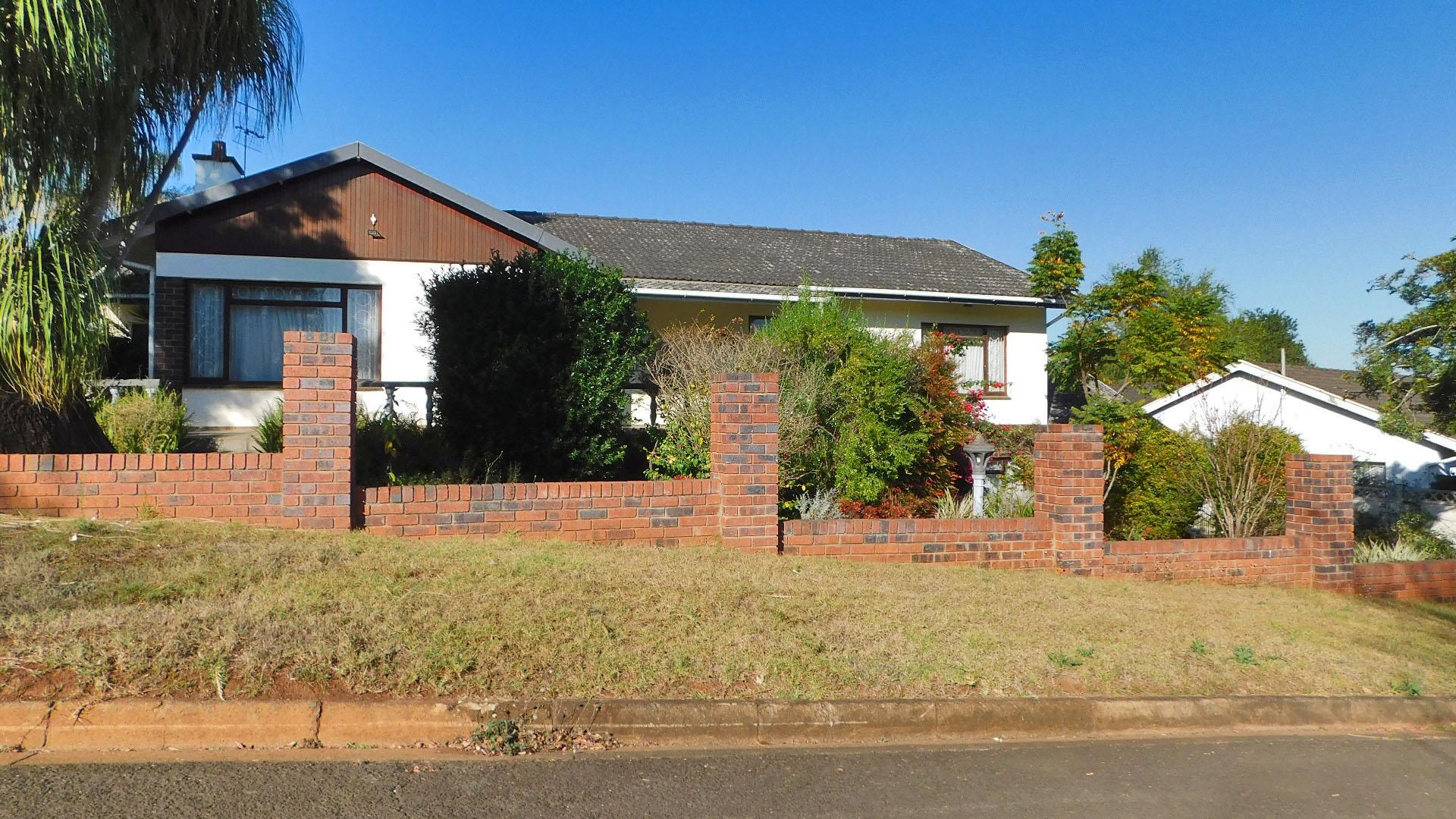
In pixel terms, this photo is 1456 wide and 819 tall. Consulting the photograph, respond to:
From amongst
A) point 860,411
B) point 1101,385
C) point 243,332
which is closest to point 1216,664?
point 860,411

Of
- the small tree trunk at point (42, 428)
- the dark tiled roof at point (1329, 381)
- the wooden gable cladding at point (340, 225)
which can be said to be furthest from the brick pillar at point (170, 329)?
the dark tiled roof at point (1329, 381)

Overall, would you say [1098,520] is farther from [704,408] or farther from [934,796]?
[934,796]

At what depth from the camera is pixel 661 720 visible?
17.2 ft

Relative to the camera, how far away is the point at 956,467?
1358 centimetres

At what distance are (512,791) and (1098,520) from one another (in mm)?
6558

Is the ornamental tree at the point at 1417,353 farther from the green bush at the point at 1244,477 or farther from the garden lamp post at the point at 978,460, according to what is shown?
the garden lamp post at the point at 978,460

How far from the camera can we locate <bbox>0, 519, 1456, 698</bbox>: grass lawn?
201 inches

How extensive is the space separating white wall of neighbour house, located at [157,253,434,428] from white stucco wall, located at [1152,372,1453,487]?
40.4 ft

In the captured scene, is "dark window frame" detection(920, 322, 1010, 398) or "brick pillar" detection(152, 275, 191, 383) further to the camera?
"dark window frame" detection(920, 322, 1010, 398)

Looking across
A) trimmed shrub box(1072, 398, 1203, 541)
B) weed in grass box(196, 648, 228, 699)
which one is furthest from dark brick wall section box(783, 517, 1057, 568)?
weed in grass box(196, 648, 228, 699)

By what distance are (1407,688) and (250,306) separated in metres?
13.1

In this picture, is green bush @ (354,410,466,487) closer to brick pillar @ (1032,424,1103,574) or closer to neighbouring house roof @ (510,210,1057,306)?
brick pillar @ (1032,424,1103,574)

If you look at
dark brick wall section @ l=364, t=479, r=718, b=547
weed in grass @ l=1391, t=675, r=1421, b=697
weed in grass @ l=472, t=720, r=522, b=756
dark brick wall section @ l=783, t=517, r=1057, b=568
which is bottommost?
weed in grass @ l=1391, t=675, r=1421, b=697

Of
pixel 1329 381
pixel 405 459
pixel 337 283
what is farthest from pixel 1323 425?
pixel 337 283
